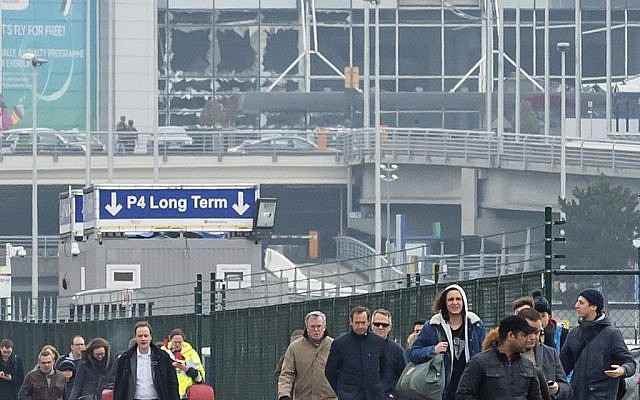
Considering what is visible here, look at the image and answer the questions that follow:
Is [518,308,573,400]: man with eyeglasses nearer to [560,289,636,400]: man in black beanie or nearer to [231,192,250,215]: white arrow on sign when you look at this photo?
[560,289,636,400]: man in black beanie

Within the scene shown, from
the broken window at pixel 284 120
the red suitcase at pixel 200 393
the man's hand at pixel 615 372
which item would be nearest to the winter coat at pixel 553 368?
the man's hand at pixel 615 372

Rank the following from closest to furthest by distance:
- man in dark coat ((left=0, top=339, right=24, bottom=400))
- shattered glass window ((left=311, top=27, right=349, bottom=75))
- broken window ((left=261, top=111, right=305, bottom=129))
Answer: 1. man in dark coat ((left=0, top=339, right=24, bottom=400))
2. shattered glass window ((left=311, top=27, right=349, bottom=75))
3. broken window ((left=261, top=111, right=305, bottom=129))

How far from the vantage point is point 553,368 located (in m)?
14.8

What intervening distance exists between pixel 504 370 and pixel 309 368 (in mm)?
4489

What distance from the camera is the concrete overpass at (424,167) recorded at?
89125 millimetres

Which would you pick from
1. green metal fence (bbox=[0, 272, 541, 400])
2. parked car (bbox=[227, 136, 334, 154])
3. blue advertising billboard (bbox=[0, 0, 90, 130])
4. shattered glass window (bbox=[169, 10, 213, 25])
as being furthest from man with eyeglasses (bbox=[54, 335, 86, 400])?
shattered glass window (bbox=[169, 10, 213, 25])

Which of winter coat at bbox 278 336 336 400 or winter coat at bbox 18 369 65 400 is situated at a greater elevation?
winter coat at bbox 278 336 336 400

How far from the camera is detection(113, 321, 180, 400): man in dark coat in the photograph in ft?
58.8

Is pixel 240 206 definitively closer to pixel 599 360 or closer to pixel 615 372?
pixel 599 360

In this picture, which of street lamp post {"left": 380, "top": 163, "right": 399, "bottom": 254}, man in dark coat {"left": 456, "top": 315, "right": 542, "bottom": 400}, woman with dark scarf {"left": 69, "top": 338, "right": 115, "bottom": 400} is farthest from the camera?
street lamp post {"left": 380, "top": 163, "right": 399, "bottom": 254}

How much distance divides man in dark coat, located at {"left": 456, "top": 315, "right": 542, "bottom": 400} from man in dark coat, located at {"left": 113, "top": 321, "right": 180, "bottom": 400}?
528 cm

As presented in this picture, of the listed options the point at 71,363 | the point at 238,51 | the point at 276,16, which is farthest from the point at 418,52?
the point at 71,363

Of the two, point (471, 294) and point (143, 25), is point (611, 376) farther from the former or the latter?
point (143, 25)

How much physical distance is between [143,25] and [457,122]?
2042 cm
